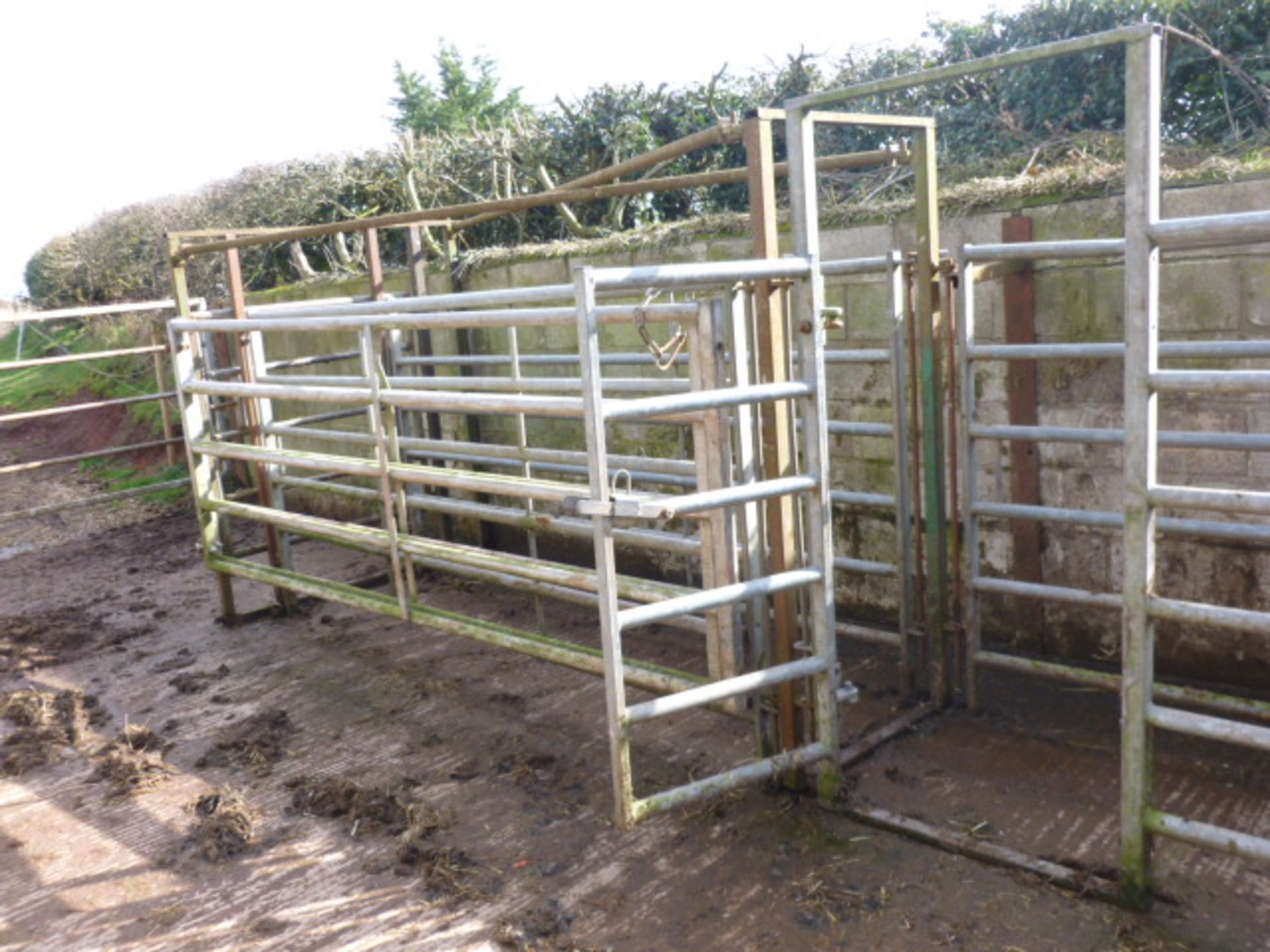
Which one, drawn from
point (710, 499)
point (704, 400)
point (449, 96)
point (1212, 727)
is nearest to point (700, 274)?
point (704, 400)

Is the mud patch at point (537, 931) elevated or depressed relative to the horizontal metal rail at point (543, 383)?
depressed

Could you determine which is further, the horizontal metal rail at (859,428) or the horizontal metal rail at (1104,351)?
the horizontal metal rail at (859,428)

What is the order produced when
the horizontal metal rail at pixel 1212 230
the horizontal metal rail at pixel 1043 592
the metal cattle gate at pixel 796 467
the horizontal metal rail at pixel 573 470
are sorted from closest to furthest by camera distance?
the horizontal metal rail at pixel 1212 230 → the metal cattle gate at pixel 796 467 → the horizontal metal rail at pixel 1043 592 → the horizontal metal rail at pixel 573 470

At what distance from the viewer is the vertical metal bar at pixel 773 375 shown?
3166mm

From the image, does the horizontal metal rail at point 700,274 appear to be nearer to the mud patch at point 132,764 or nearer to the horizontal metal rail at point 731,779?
A: the horizontal metal rail at point 731,779

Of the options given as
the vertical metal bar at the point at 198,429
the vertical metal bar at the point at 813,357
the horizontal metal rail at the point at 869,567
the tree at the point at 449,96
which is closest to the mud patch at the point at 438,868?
the vertical metal bar at the point at 813,357

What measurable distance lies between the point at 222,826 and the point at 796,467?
6.78 feet

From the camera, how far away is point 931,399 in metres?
3.91

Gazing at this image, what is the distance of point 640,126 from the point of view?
895 cm

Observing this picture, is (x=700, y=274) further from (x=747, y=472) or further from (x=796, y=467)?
(x=796, y=467)

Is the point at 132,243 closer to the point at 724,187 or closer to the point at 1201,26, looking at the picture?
the point at 724,187

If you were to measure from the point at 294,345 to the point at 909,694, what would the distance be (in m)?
5.36

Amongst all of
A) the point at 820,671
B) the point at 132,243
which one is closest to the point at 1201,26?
the point at 820,671

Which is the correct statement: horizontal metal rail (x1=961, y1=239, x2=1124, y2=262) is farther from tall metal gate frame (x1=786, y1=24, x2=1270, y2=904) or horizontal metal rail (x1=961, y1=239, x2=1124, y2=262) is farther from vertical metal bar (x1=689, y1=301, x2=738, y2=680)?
vertical metal bar (x1=689, y1=301, x2=738, y2=680)
